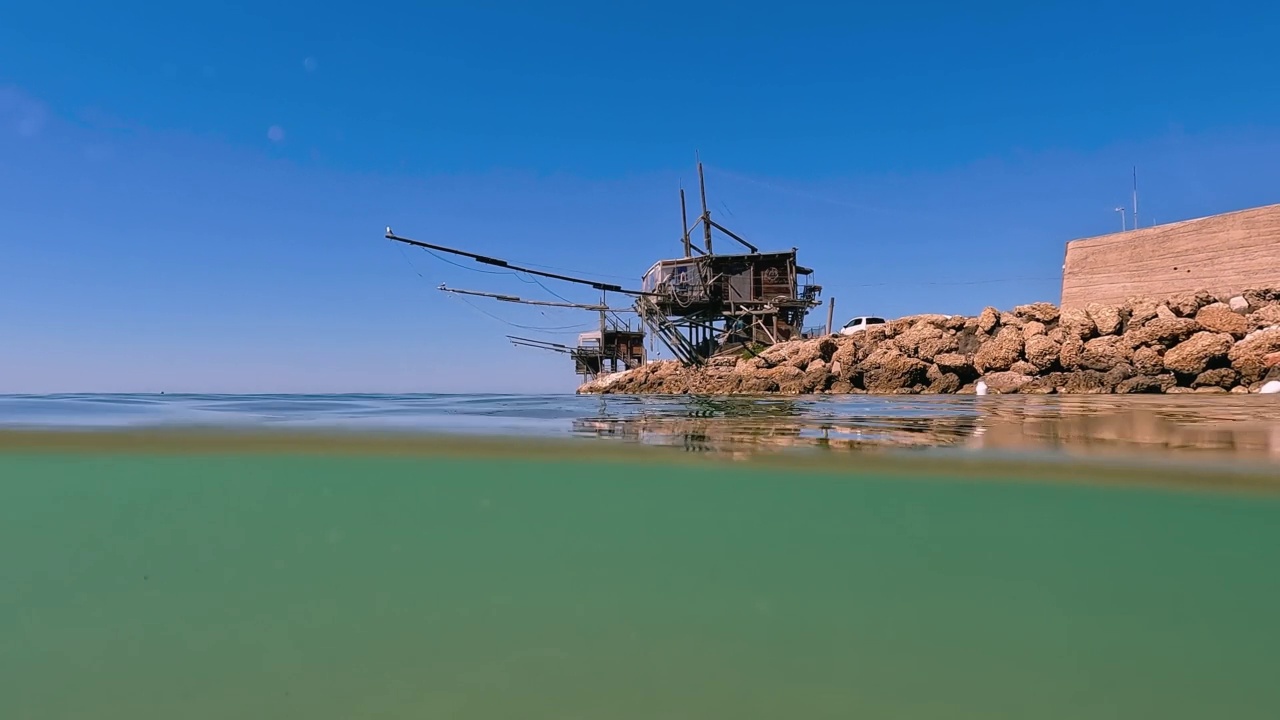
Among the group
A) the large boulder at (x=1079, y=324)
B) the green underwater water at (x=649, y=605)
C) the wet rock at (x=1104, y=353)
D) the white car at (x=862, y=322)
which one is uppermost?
the white car at (x=862, y=322)

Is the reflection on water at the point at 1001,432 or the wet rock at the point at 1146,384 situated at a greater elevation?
the wet rock at the point at 1146,384

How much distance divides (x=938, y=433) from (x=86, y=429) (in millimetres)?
9530

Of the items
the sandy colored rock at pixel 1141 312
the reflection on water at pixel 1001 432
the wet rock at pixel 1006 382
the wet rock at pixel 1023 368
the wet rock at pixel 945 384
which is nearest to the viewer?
the reflection on water at pixel 1001 432

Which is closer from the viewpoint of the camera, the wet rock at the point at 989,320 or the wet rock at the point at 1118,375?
the wet rock at the point at 1118,375

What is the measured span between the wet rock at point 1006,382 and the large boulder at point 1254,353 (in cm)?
462

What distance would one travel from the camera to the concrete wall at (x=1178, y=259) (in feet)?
60.7

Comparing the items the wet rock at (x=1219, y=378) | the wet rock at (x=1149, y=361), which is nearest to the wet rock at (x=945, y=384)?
the wet rock at (x=1149, y=361)

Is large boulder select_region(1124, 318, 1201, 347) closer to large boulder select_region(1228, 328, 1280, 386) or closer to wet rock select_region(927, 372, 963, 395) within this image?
large boulder select_region(1228, 328, 1280, 386)

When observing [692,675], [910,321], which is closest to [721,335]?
[910,321]

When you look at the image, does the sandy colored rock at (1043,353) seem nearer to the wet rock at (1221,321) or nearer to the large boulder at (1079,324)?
the large boulder at (1079,324)

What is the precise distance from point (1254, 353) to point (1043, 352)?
15.6 feet

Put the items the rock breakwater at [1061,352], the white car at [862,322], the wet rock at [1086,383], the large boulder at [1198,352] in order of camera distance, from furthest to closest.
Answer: the white car at [862,322]
the wet rock at [1086,383]
the rock breakwater at [1061,352]
the large boulder at [1198,352]

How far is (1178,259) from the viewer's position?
20359 millimetres

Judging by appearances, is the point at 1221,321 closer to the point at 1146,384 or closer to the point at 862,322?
the point at 1146,384
